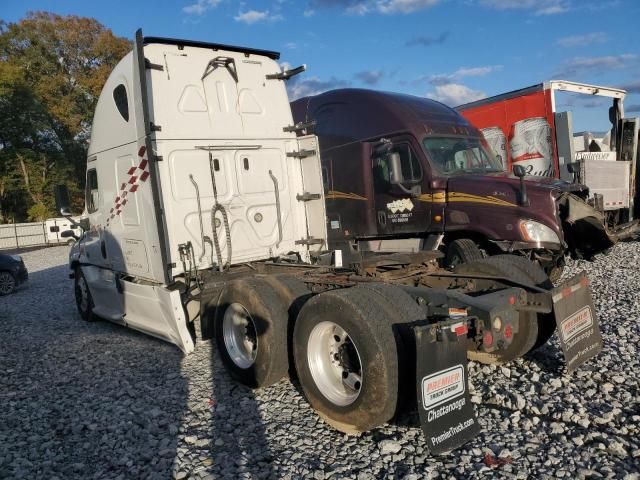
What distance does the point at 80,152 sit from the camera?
39938 mm

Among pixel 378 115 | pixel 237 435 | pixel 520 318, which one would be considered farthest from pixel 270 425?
pixel 378 115

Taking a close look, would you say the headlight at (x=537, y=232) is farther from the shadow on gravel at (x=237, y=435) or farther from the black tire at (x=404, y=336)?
the shadow on gravel at (x=237, y=435)

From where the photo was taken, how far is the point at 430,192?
812 cm

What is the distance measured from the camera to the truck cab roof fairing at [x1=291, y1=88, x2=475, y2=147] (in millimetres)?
8586

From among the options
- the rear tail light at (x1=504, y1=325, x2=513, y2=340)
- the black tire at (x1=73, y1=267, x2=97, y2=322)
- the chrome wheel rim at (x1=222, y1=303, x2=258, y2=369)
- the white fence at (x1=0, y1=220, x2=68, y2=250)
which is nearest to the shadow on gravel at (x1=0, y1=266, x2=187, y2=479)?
the black tire at (x1=73, y1=267, x2=97, y2=322)

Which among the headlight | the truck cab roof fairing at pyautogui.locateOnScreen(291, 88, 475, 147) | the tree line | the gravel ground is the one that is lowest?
the gravel ground

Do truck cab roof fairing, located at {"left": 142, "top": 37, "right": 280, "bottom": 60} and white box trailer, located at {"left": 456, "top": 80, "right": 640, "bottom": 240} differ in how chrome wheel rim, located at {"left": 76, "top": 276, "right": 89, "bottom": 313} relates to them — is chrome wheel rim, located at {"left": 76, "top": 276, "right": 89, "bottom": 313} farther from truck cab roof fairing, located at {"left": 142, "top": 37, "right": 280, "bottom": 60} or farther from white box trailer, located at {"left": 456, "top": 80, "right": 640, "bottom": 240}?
white box trailer, located at {"left": 456, "top": 80, "right": 640, "bottom": 240}

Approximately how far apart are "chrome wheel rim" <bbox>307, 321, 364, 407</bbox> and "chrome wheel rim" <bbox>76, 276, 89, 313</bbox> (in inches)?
221

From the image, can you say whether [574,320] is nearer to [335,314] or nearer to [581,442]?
[581,442]

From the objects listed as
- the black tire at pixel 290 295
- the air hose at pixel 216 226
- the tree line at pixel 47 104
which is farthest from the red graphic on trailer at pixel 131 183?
the tree line at pixel 47 104

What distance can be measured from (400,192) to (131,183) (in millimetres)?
4279

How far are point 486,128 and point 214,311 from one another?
8.99 meters

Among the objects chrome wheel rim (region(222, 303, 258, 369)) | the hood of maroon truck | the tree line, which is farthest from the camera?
the tree line

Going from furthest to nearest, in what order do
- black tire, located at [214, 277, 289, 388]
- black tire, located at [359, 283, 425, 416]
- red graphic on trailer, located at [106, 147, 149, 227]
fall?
red graphic on trailer, located at [106, 147, 149, 227] → black tire, located at [214, 277, 289, 388] → black tire, located at [359, 283, 425, 416]
